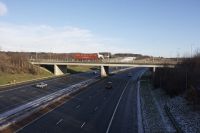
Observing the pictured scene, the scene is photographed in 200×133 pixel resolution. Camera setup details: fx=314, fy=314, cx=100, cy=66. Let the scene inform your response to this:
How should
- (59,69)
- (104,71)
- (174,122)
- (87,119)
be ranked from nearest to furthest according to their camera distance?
1. (174,122)
2. (87,119)
3. (104,71)
4. (59,69)

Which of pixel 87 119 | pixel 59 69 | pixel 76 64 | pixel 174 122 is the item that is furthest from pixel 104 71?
pixel 174 122

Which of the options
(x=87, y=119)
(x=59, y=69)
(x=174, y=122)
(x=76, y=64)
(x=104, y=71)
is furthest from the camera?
(x=59, y=69)

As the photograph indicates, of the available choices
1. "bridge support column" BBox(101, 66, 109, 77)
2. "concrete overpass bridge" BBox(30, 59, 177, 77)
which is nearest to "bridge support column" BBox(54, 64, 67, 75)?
"concrete overpass bridge" BBox(30, 59, 177, 77)

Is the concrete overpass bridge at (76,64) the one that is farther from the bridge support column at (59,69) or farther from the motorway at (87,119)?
the motorway at (87,119)

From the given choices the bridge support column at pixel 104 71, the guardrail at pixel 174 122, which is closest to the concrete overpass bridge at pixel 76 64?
the bridge support column at pixel 104 71

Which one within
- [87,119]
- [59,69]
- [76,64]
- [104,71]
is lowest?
[87,119]

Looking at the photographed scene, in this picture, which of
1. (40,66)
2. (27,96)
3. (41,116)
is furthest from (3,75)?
(41,116)

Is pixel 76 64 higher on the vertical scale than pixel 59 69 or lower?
higher

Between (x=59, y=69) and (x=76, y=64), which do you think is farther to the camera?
(x=59, y=69)

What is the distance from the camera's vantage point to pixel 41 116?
1452 inches

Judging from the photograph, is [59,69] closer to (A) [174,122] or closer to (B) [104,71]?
(B) [104,71]

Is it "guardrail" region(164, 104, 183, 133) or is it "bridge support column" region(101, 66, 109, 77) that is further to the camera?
"bridge support column" region(101, 66, 109, 77)

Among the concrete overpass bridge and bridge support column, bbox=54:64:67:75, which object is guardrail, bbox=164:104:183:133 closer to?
the concrete overpass bridge

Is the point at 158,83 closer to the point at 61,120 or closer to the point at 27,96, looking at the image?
the point at 27,96
